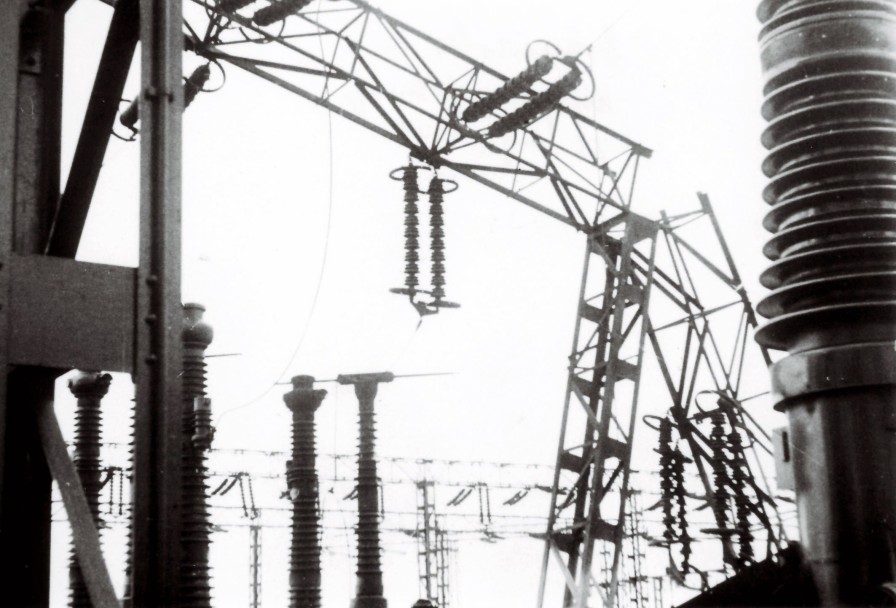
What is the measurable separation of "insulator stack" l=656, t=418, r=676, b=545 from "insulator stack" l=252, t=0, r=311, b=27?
22.2ft

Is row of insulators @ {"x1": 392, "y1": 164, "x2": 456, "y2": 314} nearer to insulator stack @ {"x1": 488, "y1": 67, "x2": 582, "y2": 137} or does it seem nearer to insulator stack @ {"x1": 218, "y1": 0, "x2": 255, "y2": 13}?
insulator stack @ {"x1": 488, "y1": 67, "x2": 582, "y2": 137}

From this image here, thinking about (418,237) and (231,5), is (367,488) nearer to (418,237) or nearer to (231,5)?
(418,237)

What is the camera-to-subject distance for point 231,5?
13.9 metres

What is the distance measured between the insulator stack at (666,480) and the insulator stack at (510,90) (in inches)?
216

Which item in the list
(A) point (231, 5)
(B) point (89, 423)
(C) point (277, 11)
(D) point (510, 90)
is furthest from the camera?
(B) point (89, 423)

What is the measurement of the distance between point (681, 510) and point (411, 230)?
24.2 ft

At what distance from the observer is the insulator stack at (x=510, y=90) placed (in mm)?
13969

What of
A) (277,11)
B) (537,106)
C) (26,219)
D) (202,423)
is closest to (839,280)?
(26,219)

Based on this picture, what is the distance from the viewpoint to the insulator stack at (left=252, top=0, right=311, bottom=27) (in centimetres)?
1364

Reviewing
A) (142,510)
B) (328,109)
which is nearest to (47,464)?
(142,510)

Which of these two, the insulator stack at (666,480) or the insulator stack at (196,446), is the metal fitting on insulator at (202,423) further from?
the insulator stack at (666,480)

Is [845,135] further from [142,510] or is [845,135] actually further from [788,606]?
[142,510]

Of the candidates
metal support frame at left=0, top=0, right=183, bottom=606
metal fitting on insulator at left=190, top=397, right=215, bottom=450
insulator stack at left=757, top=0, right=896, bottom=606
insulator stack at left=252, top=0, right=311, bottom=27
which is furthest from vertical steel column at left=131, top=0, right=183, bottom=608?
metal fitting on insulator at left=190, top=397, right=215, bottom=450

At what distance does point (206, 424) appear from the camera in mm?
15422
